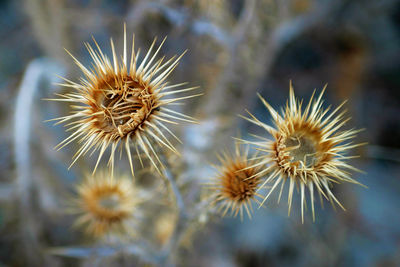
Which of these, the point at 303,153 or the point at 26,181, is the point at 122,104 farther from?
the point at 26,181

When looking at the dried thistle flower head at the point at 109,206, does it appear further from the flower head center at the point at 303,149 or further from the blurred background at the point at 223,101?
the flower head center at the point at 303,149

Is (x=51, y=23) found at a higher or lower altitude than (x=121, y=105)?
higher

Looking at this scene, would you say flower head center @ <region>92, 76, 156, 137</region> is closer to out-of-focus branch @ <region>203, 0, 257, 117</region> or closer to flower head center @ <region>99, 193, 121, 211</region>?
flower head center @ <region>99, 193, 121, 211</region>

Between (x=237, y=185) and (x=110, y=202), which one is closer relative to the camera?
(x=237, y=185)

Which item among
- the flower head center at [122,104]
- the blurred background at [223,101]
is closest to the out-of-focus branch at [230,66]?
the blurred background at [223,101]

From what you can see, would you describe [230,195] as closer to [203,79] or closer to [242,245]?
[203,79]

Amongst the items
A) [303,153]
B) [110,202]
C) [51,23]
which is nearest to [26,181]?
[110,202]

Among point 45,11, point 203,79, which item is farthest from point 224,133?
point 45,11
